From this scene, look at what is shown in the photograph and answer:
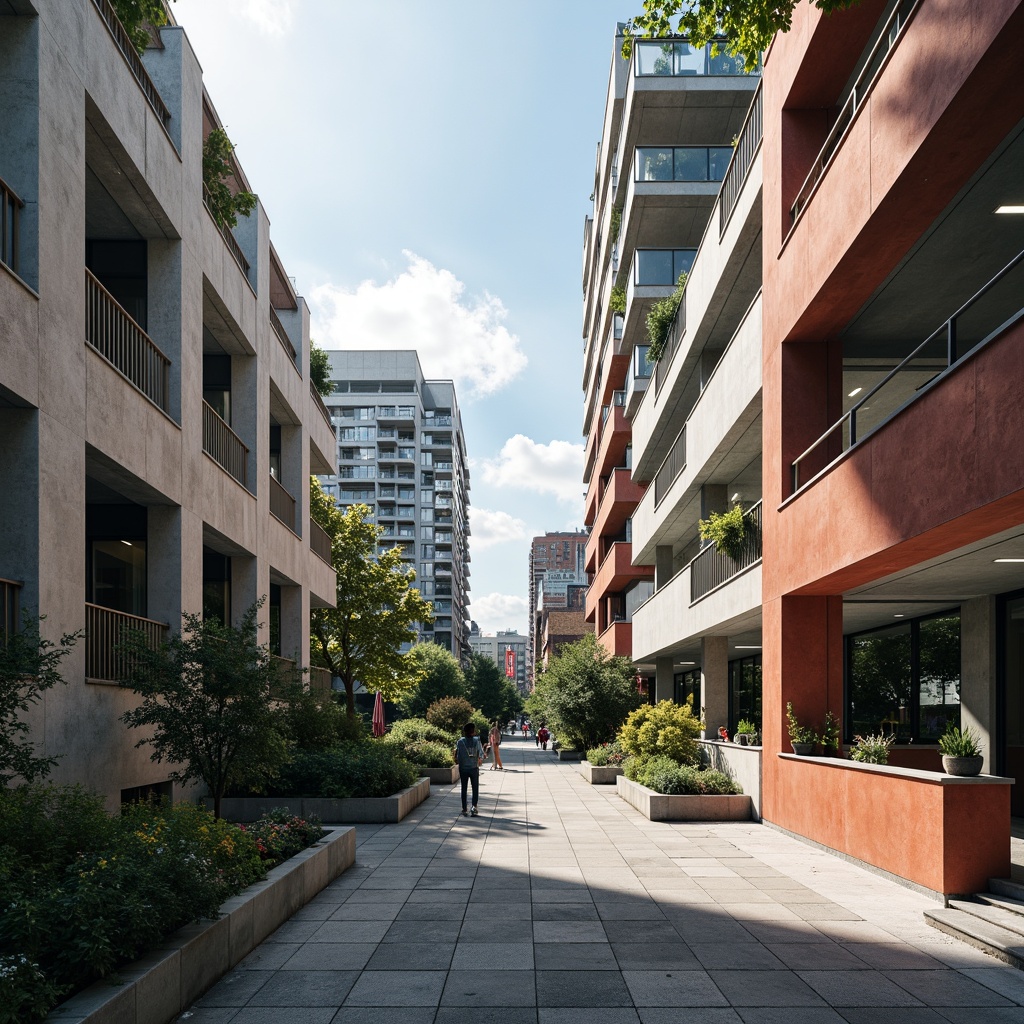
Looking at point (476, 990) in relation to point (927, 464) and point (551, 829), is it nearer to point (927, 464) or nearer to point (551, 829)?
point (927, 464)

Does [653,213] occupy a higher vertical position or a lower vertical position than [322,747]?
higher

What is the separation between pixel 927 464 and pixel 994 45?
4.10 metres

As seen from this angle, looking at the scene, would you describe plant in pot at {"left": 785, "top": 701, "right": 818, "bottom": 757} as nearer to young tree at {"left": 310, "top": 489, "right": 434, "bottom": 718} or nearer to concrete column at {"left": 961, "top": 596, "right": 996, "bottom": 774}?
concrete column at {"left": 961, "top": 596, "right": 996, "bottom": 774}

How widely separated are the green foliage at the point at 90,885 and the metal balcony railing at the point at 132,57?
9.96 meters

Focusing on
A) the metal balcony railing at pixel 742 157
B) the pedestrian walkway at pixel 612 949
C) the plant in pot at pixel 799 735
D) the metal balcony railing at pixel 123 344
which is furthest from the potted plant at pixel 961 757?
the metal balcony railing at pixel 742 157

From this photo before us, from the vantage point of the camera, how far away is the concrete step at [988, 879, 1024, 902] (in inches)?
380

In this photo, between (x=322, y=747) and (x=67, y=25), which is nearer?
(x=67, y=25)

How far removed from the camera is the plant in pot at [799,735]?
50.7 ft

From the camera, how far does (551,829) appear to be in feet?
56.4

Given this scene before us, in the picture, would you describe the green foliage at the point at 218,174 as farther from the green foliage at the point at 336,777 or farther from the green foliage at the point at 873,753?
the green foliage at the point at 873,753

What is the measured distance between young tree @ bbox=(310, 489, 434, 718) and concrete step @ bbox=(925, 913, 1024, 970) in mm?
33913

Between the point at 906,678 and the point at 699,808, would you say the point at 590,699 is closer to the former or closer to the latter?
the point at 906,678

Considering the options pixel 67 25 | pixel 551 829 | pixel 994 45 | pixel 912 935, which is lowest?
pixel 551 829

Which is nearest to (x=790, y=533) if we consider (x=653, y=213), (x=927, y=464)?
(x=927, y=464)
